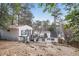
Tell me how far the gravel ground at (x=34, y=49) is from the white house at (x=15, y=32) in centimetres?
6

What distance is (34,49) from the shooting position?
1.35m

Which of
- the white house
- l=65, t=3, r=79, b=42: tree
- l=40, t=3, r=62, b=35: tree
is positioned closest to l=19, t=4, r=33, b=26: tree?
the white house

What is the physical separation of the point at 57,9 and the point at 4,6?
55cm

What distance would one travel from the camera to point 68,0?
1.37 metres

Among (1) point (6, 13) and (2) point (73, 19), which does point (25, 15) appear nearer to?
(1) point (6, 13)

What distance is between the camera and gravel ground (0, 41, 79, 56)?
1.34m

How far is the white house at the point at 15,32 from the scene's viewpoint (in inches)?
52.8

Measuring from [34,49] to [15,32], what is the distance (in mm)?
260

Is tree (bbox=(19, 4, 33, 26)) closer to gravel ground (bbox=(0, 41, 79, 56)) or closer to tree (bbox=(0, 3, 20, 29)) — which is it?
tree (bbox=(0, 3, 20, 29))

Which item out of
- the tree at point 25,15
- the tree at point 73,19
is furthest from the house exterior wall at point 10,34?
the tree at point 73,19

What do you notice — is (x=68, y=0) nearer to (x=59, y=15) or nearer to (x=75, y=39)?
(x=59, y=15)

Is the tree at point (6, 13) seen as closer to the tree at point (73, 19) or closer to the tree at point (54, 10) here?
the tree at point (54, 10)

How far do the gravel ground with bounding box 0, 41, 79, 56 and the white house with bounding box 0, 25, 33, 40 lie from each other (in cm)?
6

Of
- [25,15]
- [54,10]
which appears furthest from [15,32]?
[54,10]
